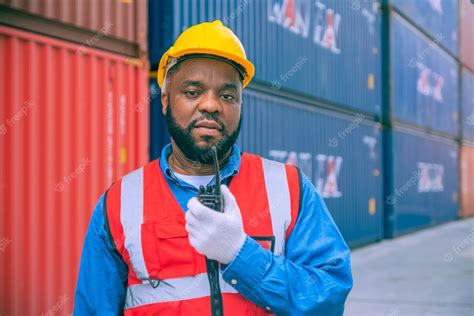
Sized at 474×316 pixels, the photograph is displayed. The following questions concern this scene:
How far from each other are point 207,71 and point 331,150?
1075cm

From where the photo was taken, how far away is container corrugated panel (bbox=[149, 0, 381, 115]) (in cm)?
832

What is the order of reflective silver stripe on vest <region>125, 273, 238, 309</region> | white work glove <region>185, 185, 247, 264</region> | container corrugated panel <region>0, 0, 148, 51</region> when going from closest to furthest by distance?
white work glove <region>185, 185, 247, 264</region>
reflective silver stripe on vest <region>125, 273, 238, 309</region>
container corrugated panel <region>0, 0, 148, 51</region>

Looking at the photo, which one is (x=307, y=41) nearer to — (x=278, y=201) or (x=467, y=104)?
(x=278, y=201)

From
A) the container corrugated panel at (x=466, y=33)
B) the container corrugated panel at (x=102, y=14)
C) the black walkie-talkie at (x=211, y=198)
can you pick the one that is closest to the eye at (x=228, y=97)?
the black walkie-talkie at (x=211, y=198)

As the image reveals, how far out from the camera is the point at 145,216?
198 cm

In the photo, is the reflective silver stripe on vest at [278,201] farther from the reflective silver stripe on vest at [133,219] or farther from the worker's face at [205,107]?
the reflective silver stripe on vest at [133,219]

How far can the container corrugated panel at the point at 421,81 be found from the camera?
658 inches

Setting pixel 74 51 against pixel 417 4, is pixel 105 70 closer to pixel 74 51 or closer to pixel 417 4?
pixel 74 51

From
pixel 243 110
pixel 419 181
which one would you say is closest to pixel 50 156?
pixel 243 110

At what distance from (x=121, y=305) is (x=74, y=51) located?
4.51 meters

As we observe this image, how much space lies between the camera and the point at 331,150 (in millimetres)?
12578

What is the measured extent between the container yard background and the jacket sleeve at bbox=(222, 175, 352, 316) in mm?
3844

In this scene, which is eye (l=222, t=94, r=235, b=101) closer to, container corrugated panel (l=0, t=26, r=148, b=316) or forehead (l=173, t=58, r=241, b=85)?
forehead (l=173, t=58, r=241, b=85)

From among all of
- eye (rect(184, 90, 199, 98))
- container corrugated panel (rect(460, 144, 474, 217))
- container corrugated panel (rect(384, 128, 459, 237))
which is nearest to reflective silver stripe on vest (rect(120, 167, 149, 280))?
eye (rect(184, 90, 199, 98))
